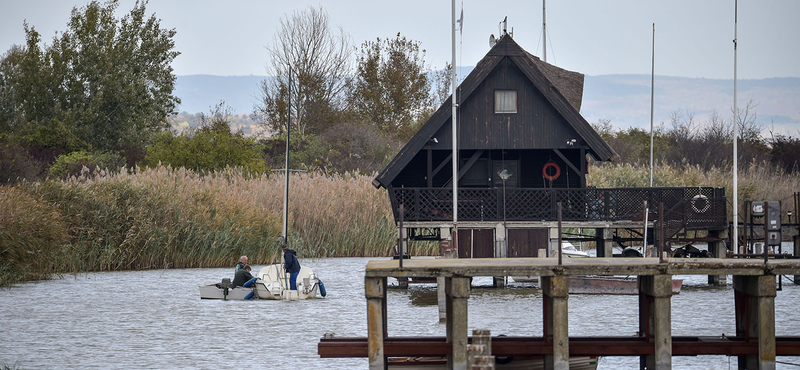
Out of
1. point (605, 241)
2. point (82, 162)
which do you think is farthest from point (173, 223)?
point (82, 162)

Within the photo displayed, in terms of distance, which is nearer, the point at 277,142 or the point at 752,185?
the point at 752,185

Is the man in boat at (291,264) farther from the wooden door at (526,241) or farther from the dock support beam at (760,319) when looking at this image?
the dock support beam at (760,319)

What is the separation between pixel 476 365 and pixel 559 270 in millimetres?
2661

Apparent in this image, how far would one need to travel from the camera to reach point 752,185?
4997cm

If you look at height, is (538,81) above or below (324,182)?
above

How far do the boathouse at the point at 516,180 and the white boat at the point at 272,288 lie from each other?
3.54 m

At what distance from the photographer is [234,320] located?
27.7m

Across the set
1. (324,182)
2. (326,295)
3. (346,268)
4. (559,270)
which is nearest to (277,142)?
(324,182)

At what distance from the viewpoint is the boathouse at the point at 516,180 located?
1259 inches

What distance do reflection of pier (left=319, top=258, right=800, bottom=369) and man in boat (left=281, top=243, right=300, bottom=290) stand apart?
11.6 meters

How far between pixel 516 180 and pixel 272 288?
377 inches

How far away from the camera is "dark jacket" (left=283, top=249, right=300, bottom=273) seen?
97.3 feet

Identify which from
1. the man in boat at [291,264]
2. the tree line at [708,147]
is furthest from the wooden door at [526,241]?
the tree line at [708,147]

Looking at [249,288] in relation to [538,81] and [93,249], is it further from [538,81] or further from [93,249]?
[538,81]
